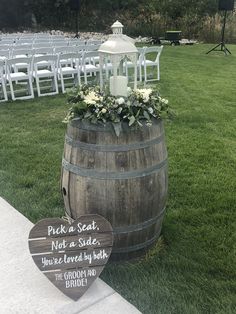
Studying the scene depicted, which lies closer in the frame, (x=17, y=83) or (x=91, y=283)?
(x=91, y=283)

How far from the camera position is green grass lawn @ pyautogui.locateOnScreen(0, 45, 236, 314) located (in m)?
3.09

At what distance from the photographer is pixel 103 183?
3.02 meters

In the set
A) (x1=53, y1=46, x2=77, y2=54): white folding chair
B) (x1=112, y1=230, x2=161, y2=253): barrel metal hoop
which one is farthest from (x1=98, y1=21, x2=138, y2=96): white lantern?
(x1=53, y1=46, x2=77, y2=54): white folding chair

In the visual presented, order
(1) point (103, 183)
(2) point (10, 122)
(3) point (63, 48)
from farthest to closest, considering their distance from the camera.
→ 1. (3) point (63, 48)
2. (2) point (10, 122)
3. (1) point (103, 183)

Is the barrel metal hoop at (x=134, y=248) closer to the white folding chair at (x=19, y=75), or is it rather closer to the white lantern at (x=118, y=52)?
the white lantern at (x=118, y=52)

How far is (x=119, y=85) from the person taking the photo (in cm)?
329

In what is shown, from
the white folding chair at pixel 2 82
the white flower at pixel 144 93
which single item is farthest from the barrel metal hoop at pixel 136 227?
the white folding chair at pixel 2 82

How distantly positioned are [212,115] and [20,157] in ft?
12.5

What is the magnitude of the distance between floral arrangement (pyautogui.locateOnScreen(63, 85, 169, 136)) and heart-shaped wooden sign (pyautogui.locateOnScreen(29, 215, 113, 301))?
711 millimetres

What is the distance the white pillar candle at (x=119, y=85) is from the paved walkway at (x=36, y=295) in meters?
1.50

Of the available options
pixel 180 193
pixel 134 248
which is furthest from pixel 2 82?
pixel 134 248

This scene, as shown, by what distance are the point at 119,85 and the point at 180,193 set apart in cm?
179

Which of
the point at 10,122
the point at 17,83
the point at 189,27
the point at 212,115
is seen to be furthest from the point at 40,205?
the point at 189,27

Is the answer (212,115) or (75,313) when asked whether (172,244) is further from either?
(212,115)
